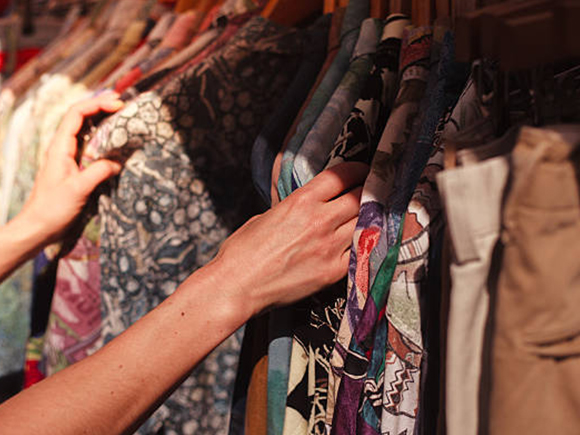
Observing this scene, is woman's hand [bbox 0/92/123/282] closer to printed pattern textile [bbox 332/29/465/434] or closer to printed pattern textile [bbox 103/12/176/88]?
printed pattern textile [bbox 103/12/176/88]

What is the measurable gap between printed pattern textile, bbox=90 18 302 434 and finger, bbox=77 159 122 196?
0.02 m

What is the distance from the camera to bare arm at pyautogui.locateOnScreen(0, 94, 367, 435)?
1.51 feet

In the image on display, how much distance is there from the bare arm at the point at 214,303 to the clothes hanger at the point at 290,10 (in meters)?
0.33

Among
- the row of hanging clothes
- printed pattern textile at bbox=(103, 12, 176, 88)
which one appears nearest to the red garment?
the row of hanging clothes

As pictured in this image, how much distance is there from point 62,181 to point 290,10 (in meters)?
0.40

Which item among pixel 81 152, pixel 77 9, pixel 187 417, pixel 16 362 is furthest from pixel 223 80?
pixel 77 9

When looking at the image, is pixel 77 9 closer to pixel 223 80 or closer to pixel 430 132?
pixel 223 80

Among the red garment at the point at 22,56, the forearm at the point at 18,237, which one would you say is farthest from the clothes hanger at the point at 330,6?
the red garment at the point at 22,56

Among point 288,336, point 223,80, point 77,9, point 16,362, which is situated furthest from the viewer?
point 77,9

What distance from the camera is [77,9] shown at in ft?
4.97

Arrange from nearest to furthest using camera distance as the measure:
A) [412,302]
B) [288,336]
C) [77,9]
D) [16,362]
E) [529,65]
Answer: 1. [529,65]
2. [412,302]
3. [288,336]
4. [16,362]
5. [77,9]

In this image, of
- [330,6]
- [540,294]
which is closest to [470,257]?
[540,294]

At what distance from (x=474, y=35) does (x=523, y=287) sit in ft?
0.48

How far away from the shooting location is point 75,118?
80cm
